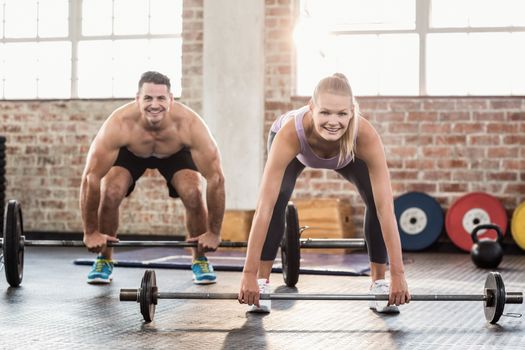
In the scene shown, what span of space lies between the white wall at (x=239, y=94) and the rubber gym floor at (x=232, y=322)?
8.00ft


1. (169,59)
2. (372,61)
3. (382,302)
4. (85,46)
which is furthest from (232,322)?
(85,46)

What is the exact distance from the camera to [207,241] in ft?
13.6

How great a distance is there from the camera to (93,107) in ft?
24.3

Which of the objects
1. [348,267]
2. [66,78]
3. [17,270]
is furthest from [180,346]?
[66,78]

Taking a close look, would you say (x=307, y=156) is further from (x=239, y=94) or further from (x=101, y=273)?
(x=239, y=94)

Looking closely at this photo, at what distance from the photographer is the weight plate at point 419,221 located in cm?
659

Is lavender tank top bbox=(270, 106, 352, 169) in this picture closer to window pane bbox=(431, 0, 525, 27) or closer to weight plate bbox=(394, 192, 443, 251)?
weight plate bbox=(394, 192, 443, 251)

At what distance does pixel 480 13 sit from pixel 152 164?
3606 mm

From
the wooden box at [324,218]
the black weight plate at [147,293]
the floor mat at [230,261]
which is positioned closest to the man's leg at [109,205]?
the floor mat at [230,261]

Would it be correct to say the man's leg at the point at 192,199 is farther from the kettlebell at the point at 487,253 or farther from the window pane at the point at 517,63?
the window pane at the point at 517,63

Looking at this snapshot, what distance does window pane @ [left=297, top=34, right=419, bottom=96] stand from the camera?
6.93 m

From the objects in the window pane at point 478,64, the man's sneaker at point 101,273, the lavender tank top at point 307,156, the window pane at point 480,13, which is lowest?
the man's sneaker at point 101,273

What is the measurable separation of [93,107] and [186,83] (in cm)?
88

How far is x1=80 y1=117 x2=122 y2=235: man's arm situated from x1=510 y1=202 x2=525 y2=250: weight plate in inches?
135
